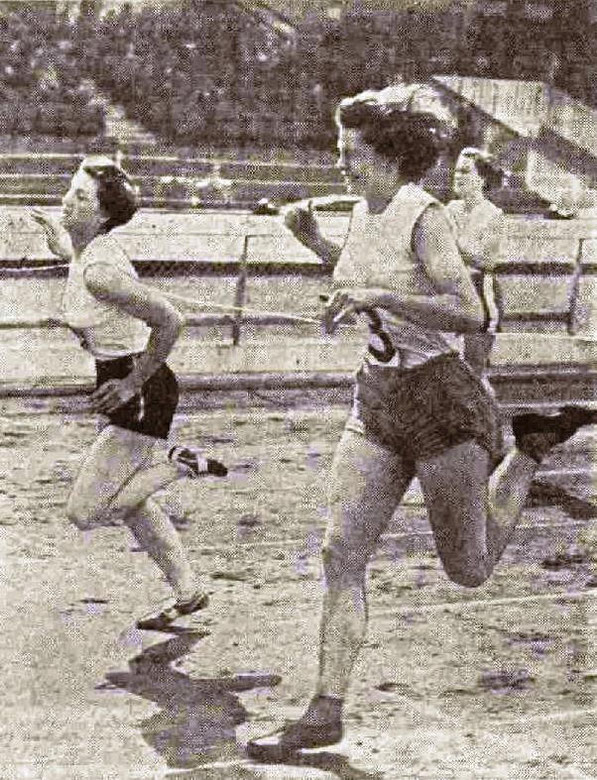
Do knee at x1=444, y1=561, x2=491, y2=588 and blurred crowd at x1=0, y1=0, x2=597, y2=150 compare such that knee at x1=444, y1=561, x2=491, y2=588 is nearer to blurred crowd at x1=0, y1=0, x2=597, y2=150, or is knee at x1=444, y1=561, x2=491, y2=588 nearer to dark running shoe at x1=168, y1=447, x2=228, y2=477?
dark running shoe at x1=168, y1=447, x2=228, y2=477

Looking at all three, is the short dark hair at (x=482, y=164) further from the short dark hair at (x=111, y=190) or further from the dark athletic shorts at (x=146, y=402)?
the short dark hair at (x=111, y=190)

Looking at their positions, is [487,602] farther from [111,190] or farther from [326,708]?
[111,190]

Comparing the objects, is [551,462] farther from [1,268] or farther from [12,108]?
[12,108]

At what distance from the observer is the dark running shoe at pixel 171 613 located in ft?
18.0

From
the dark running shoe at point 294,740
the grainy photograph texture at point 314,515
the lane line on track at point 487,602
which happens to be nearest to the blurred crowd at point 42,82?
the grainy photograph texture at point 314,515

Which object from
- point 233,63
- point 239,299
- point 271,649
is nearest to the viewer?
point 271,649

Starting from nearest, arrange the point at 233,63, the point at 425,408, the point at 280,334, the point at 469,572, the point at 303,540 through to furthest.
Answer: the point at 425,408
the point at 469,572
the point at 303,540
the point at 280,334
the point at 233,63

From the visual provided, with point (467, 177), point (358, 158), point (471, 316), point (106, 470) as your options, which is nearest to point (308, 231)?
point (358, 158)

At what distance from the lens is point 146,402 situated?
17.5 feet

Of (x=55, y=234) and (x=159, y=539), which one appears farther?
(x=55, y=234)

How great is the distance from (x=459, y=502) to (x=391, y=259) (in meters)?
0.67

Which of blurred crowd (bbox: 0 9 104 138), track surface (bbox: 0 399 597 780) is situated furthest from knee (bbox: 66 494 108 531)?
blurred crowd (bbox: 0 9 104 138)

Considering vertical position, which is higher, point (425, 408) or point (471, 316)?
point (471, 316)

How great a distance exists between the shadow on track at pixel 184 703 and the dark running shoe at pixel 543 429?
41.4 inches
